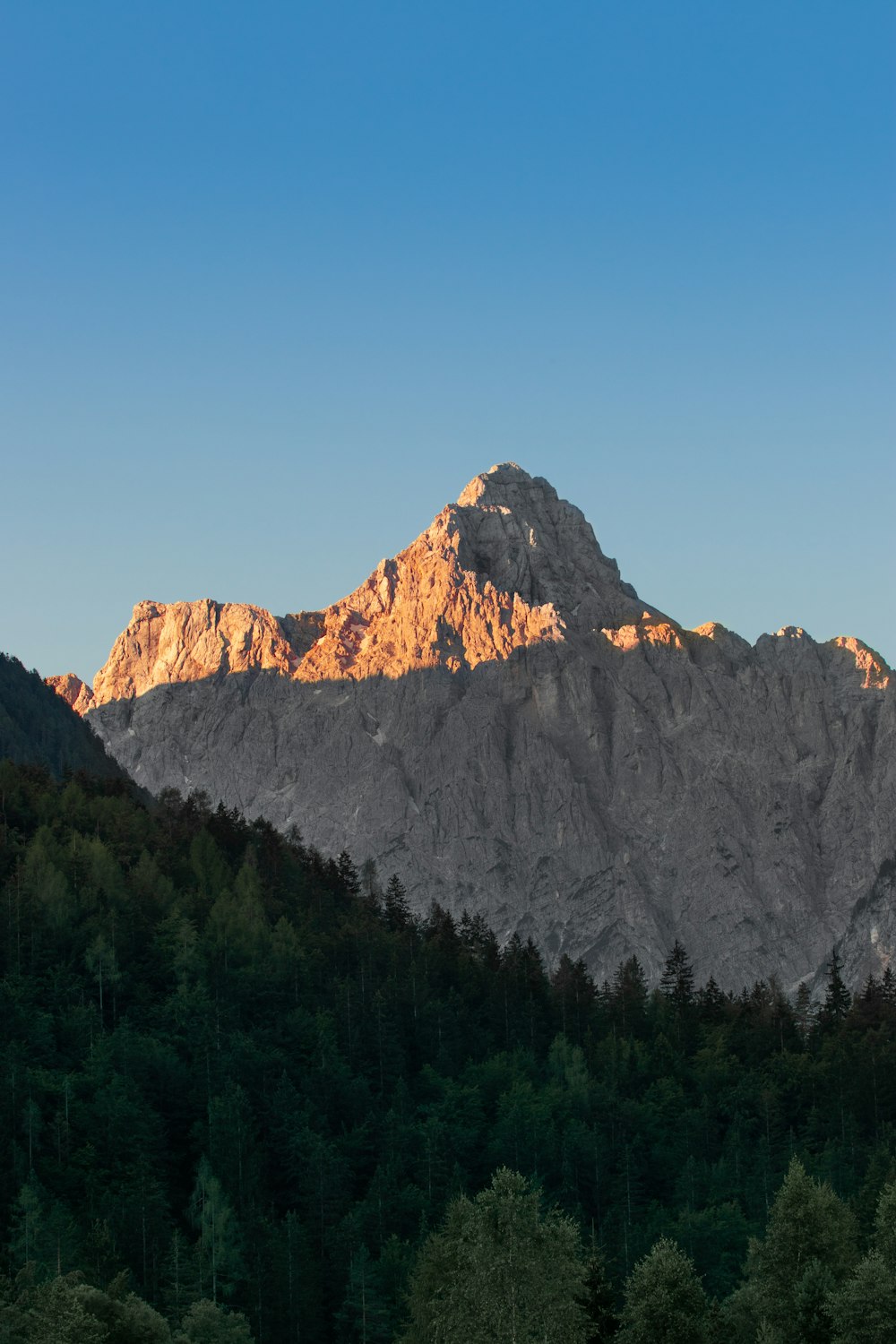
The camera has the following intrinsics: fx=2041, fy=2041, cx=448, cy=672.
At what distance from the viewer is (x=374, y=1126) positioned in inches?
5428

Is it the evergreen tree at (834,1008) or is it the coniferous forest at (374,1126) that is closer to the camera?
the coniferous forest at (374,1126)

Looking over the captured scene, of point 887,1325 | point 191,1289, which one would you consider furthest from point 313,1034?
point 887,1325

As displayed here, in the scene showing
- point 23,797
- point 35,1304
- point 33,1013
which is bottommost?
point 35,1304

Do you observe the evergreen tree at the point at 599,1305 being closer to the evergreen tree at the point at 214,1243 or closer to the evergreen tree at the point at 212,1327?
the evergreen tree at the point at 212,1327

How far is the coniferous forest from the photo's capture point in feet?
279

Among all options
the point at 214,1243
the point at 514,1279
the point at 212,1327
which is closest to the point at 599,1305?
the point at 514,1279

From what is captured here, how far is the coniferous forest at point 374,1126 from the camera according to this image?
8500 cm

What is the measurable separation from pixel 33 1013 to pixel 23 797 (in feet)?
158

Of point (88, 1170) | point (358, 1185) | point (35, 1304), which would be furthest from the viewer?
point (358, 1185)

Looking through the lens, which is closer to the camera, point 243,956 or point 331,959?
point 243,956

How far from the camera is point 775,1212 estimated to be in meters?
90.3

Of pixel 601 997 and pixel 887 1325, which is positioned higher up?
pixel 601 997

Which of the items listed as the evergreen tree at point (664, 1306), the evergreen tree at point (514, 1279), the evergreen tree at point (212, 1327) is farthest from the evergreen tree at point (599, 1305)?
the evergreen tree at point (212, 1327)

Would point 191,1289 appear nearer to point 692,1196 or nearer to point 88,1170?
point 88,1170
